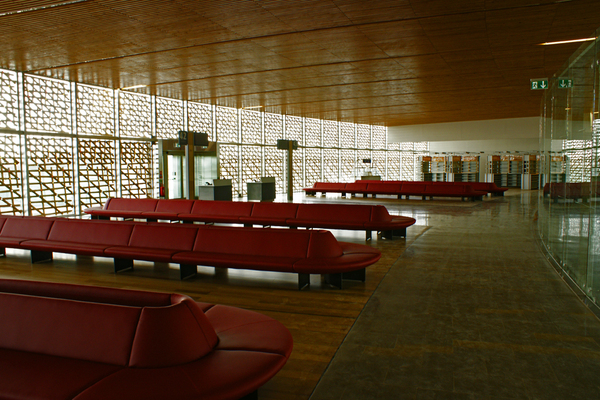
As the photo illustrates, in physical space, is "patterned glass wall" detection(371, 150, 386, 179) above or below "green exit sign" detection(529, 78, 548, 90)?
below

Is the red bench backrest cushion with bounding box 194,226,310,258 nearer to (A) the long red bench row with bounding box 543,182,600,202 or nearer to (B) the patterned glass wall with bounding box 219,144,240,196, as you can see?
(A) the long red bench row with bounding box 543,182,600,202

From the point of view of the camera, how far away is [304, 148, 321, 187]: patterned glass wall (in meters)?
22.3

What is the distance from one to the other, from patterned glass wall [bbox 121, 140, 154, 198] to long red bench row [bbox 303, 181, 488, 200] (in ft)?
23.4

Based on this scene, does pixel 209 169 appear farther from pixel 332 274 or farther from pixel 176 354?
pixel 176 354

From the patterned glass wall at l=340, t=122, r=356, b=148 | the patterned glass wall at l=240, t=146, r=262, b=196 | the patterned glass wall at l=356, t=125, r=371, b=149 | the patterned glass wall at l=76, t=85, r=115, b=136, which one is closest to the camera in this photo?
the patterned glass wall at l=76, t=85, r=115, b=136

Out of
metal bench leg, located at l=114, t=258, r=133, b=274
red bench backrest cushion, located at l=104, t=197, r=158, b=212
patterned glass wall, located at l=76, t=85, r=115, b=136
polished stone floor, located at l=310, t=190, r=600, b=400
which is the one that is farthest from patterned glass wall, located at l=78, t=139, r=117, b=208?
polished stone floor, located at l=310, t=190, r=600, b=400

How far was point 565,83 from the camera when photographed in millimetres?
5938

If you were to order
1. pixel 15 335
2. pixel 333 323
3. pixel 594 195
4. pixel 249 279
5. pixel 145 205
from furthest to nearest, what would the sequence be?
pixel 145 205 < pixel 249 279 < pixel 594 195 < pixel 333 323 < pixel 15 335

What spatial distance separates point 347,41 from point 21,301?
24.2 feet

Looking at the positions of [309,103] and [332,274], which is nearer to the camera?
[332,274]

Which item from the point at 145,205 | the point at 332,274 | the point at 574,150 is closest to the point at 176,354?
the point at 332,274

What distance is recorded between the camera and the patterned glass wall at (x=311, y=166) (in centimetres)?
2230

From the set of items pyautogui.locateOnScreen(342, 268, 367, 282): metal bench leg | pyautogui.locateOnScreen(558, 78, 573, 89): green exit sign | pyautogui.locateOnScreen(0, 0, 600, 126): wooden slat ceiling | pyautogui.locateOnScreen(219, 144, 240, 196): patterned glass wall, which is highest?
pyautogui.locateOnScreen(0, 0, 600, 126): wooden slat ceiling

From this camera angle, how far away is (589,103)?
471cm
